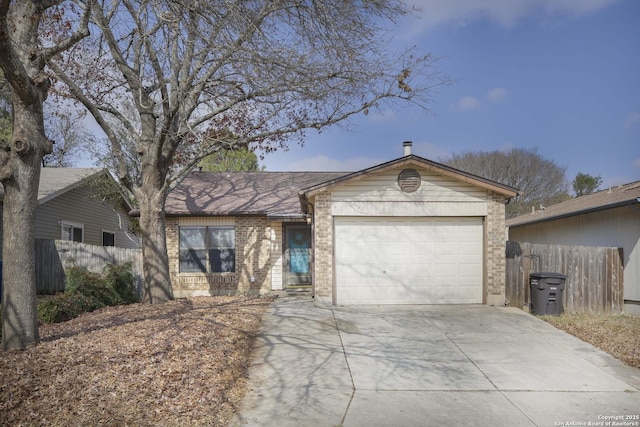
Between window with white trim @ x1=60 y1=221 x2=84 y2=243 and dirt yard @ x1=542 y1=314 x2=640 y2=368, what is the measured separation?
631 inches

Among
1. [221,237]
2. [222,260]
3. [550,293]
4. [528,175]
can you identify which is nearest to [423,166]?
[550,293]

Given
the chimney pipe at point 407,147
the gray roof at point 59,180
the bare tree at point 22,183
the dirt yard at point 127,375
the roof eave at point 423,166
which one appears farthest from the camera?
the gray roof at point 59,180

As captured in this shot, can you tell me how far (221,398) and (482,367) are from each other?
3.97 m

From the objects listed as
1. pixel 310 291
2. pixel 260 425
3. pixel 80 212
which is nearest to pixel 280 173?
pixel 310 291

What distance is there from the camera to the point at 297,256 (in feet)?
51.0

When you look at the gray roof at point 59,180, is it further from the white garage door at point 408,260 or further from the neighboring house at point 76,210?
the white garage door at point 408,260

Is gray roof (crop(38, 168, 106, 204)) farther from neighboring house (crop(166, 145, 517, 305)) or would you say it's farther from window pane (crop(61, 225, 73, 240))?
neighboring house (crop(166, 145, 517, 305))

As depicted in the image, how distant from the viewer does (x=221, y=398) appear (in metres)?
5.50

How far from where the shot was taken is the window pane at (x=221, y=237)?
15258 mm

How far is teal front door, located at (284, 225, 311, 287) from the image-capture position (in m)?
15.4

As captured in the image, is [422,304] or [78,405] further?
[422,304]

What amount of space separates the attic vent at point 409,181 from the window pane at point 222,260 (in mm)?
6523

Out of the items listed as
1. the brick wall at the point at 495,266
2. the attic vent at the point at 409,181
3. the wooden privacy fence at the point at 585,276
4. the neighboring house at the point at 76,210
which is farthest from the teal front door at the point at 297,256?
the neighboring house at the point at 76,210

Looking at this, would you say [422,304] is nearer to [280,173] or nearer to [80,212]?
[280,173]
